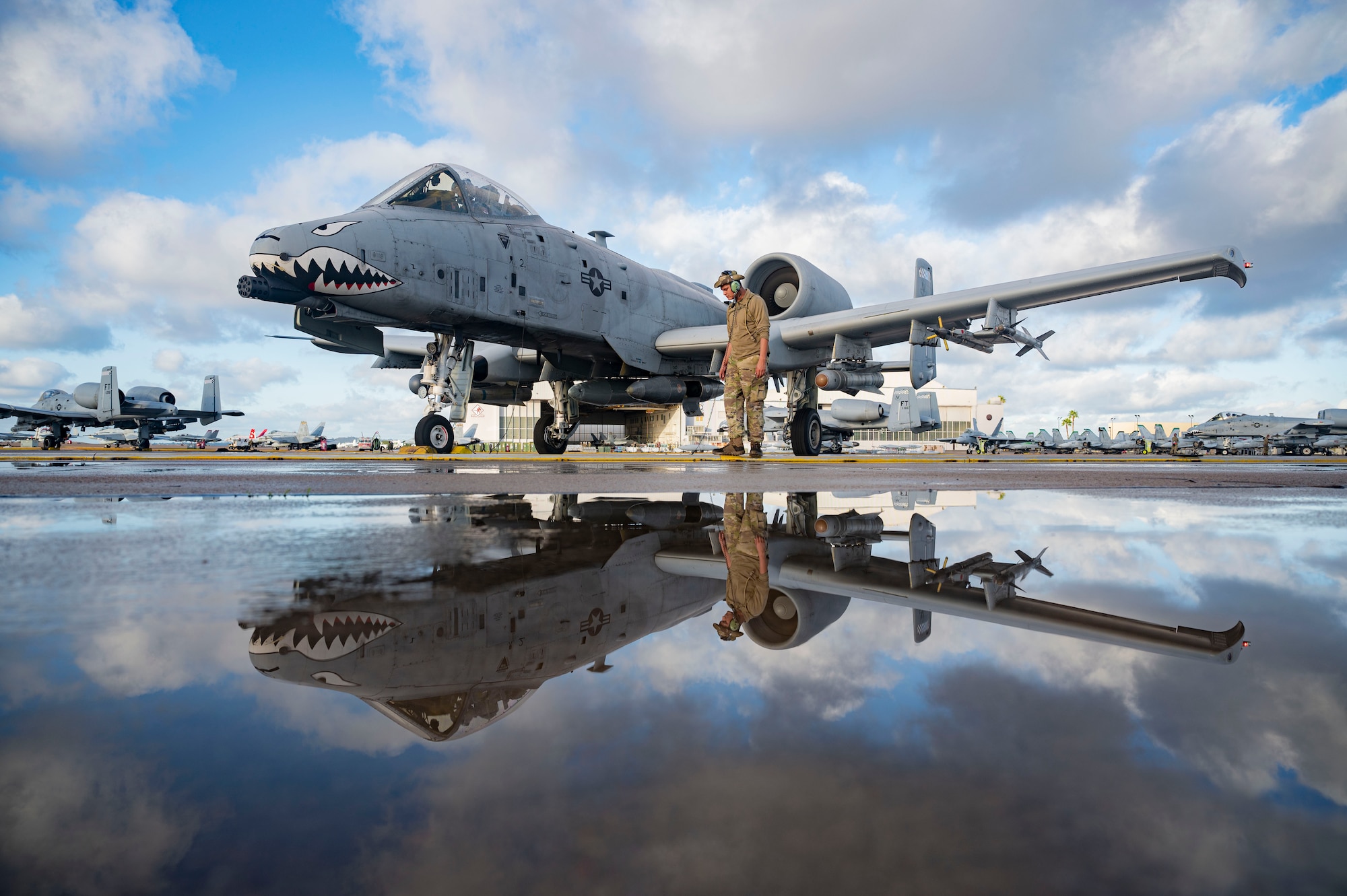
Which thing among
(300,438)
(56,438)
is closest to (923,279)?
(56,438)

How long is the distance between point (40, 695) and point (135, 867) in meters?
0.39

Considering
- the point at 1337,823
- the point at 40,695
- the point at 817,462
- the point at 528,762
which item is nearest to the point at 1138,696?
the point at 1337,823

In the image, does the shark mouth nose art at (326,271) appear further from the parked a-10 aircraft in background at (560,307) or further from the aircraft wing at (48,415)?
the aircraft wing at (48,415)

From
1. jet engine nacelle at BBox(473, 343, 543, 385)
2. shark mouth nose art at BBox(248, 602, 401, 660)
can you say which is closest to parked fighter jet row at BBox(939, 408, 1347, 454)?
jet engine nacelle at BBox(473, 343, 543, 385)

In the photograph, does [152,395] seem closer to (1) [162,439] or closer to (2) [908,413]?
(1) [162,439]

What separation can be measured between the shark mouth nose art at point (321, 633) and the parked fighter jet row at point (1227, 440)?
34.0 metres

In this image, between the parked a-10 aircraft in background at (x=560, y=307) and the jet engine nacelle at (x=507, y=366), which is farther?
the jet engine nacelle at (x=507, y=366)

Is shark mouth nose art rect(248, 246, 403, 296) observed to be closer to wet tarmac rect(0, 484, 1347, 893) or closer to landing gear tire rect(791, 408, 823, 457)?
wet tarmac rect(0, 484, 1347, 893)

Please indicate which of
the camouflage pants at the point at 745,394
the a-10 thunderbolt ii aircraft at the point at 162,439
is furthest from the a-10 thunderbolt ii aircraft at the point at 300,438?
the camouflage pants at the point at 745,394

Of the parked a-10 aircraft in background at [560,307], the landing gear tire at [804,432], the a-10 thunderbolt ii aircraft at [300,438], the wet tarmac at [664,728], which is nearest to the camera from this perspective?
the wet tarmac at [664,728]

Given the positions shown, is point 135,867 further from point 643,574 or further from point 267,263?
point 267,263

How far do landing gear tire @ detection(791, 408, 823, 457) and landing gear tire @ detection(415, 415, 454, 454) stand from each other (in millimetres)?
5661

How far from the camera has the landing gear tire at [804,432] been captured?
11555 mm

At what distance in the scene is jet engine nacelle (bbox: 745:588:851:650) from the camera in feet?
2.95
